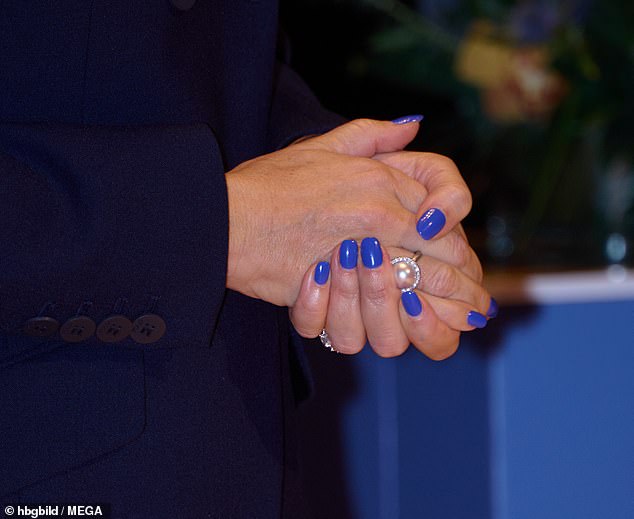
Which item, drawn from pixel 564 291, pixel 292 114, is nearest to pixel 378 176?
pixel 292 114

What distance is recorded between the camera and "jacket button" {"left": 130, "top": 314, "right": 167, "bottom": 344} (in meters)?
0.65

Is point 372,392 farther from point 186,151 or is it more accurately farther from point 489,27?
point 186,151

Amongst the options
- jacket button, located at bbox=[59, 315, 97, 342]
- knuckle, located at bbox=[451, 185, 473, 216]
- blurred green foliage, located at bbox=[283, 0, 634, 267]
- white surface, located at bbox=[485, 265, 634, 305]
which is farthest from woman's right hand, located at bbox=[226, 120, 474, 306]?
blurred green foliage, located at bbox=[283, 0, 634, 267]

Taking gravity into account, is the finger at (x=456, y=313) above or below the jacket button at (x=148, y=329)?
above

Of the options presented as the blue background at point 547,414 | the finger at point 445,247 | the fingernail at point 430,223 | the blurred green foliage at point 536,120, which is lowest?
the blue background at point 547,414

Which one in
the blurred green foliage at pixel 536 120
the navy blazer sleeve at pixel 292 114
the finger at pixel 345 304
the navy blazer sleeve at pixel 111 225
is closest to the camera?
the navy blazer sleeve at pixel 111 225

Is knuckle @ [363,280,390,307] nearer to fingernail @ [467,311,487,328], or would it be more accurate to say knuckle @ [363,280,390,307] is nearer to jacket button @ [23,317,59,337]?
fingernail @ [467,311,487,328]

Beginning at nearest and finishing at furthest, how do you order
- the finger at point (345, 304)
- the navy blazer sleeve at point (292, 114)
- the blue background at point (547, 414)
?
1. the finger at point (345, 304)
2. the navy blazer sleeve at point (292, 114)
3. the blue background at point (547, 414)

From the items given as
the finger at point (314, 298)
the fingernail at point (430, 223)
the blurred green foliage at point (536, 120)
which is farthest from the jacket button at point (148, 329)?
the blurred green foliage at point (536, 120)

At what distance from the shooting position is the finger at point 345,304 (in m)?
0.72

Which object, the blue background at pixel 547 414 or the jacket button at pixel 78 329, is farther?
the blue background at pixel 547 414

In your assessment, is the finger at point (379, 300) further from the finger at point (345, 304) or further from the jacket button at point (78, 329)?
the jacket button at point (78, 329)

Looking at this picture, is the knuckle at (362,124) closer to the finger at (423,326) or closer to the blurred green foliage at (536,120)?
the finger at (423,326)

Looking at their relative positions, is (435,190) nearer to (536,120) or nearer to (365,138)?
(365,138)
